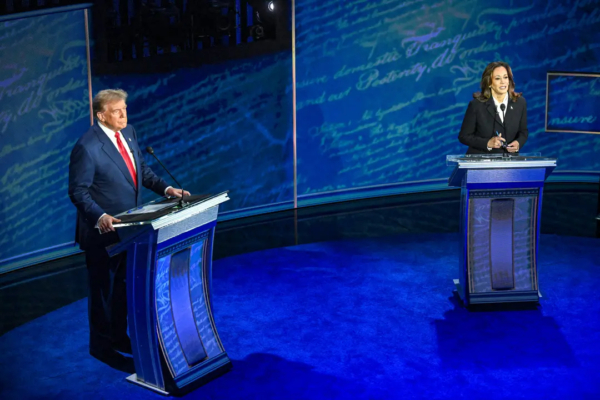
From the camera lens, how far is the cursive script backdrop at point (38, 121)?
5.68 m

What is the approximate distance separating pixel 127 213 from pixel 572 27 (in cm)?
647

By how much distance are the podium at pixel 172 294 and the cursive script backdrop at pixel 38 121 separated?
255cm

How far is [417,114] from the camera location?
8344mm

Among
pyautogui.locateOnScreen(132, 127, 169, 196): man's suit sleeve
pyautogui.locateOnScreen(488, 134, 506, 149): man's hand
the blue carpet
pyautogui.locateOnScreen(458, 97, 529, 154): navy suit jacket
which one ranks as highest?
pyautogui.locateOnScreen(458, 97, 529, 154): navy suit jacket

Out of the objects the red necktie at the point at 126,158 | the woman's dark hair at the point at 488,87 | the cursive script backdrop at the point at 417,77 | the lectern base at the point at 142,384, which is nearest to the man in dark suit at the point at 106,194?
the red necktie at the point at 126,158

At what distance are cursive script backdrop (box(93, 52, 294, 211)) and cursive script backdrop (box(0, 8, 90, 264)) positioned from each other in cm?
35

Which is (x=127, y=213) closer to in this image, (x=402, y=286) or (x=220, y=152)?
(x=402, y=286)

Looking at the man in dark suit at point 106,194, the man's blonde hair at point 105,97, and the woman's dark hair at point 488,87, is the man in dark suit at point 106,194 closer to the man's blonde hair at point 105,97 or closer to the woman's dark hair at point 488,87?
the man's blonde hair at point 105,97

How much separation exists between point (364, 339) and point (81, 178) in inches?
73.6

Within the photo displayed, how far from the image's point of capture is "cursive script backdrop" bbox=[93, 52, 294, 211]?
262 inches

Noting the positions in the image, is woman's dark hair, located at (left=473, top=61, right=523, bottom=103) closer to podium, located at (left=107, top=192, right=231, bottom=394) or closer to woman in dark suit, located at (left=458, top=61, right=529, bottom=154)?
woman in dark suit, located at (left=458, top=61, right=529, bottom=154)

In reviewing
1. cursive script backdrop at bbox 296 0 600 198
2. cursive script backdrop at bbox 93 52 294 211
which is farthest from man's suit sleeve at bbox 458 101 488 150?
cursive script backdrop at bbox 296 0 600 198

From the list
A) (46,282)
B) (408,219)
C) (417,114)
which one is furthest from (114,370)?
(417,114)

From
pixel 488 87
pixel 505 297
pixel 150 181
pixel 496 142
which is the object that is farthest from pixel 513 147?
pixel 150 181
